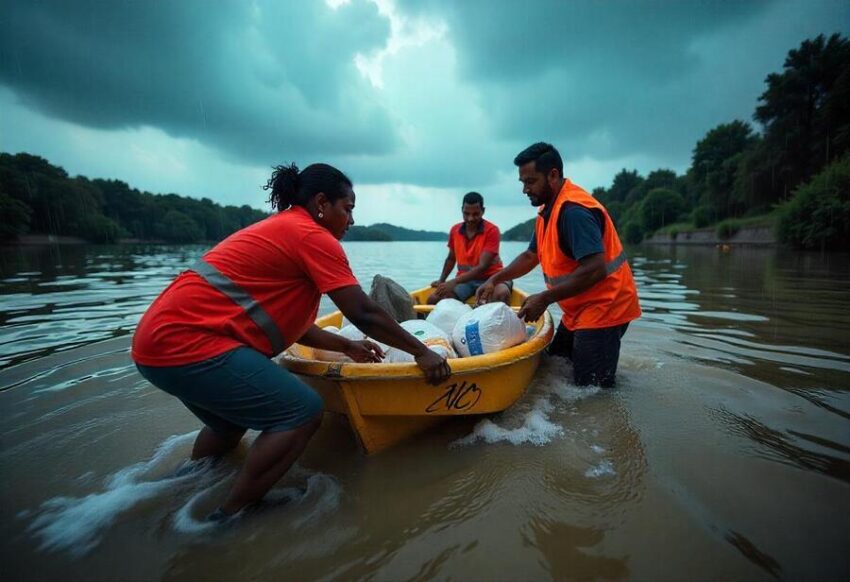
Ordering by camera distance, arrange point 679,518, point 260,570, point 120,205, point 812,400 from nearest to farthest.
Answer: point 260,570
point 679,518
point 812,400
point 120,205

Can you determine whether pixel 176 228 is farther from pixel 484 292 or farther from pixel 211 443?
pixel 211 443

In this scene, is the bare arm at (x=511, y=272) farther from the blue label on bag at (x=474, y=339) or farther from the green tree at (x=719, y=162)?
the green tree at (x=719, y=162)

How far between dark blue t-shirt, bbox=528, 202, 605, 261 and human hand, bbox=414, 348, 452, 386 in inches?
61.4

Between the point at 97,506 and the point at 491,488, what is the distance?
2.23 meters

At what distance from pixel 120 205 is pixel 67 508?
94.4 m

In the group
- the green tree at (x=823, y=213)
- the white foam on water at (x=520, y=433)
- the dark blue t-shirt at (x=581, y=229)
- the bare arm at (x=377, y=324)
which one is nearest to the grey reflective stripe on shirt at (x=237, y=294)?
the bare arm at (x=377, y=324)

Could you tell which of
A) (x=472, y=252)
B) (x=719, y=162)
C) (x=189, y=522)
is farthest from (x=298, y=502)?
(x=719, y=162)

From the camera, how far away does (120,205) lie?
7562 centimetres

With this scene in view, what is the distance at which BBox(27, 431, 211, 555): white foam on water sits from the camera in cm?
198

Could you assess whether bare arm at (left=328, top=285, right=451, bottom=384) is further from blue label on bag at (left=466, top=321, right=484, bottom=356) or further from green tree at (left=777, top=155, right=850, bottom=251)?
green tree at (left=777, top=155, right=850, bottom=251)

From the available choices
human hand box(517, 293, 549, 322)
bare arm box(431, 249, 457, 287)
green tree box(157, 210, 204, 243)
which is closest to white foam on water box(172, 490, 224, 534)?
human hand box(517, 293, 549, 322)

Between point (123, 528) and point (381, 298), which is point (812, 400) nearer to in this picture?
point (381, 298)

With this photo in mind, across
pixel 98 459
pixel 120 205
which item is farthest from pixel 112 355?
pixel 120 205

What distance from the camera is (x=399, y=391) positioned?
2.43 meters
